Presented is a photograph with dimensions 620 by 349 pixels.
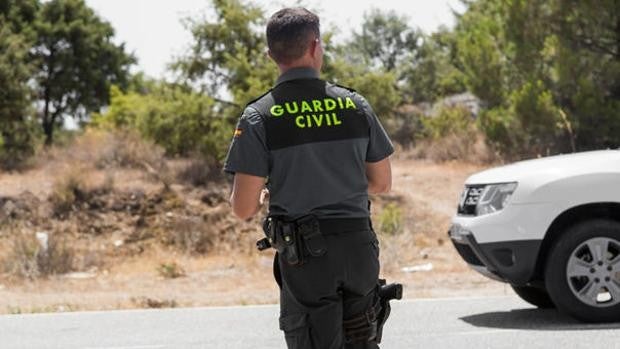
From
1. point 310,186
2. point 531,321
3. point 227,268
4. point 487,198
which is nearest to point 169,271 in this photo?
point 227,268

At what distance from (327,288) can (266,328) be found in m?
5.56

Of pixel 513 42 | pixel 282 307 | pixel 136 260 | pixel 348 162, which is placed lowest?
pixel 136 260

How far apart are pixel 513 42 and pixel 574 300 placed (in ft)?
47.5

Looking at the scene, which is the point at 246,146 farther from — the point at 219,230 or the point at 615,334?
the point at 219,230

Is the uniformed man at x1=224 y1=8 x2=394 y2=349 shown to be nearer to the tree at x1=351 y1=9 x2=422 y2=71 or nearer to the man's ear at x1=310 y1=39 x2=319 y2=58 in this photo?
the man's ear at x1=310 y1=39 x2=319 y2=58

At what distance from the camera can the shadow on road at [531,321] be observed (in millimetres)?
8883

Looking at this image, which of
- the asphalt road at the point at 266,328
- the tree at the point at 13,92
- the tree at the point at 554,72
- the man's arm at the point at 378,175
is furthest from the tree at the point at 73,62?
the man's arm at the point at 378,175

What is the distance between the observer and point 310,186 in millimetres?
4086

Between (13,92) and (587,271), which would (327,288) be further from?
(13,92)

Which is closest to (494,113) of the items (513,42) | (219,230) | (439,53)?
(513,42)

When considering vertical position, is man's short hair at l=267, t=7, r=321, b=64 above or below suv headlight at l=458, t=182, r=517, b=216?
above

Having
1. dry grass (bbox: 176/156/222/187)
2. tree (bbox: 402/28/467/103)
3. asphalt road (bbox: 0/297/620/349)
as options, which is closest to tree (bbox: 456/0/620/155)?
dry grass (bbox: 176/156/222/187)

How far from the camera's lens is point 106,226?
2123 cm

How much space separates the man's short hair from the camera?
159 inches
